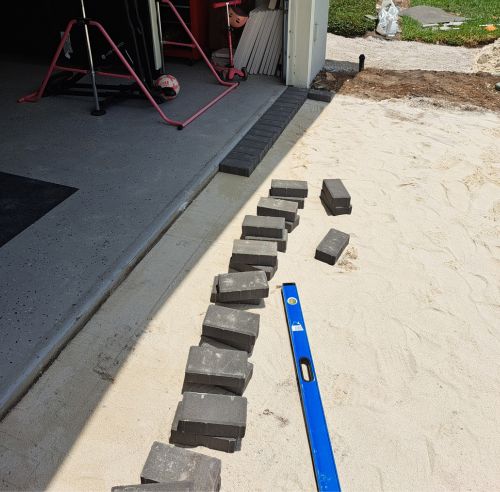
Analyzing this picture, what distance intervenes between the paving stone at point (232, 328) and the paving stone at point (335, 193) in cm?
172

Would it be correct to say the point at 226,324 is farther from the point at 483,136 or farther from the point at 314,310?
the point at 483,136

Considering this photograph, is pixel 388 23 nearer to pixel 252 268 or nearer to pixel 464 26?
pixel 464 26

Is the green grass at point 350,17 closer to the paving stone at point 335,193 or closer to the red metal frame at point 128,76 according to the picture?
the red metal frame at point 128,76

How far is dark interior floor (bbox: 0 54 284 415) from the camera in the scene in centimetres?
305

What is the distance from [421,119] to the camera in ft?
20.9

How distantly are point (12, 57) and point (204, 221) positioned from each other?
6.02 m

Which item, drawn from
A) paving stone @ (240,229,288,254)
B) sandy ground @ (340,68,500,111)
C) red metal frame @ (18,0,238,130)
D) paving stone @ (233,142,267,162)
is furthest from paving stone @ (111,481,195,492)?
sandy ground @ (340,68,500,111)

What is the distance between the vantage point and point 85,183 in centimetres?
452

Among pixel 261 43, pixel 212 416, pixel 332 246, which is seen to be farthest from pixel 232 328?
pixel 261 43

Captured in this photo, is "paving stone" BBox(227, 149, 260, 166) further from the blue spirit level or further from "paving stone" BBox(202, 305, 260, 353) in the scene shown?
"paving stone" BBox(202, 305, 260, 353)

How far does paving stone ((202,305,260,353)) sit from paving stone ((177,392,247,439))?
0.47 meters

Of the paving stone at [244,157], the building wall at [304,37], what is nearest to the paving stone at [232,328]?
the paving stone at [244,157]

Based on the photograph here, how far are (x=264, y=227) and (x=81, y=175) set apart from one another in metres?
2.04

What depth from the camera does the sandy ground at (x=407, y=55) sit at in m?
8.73
